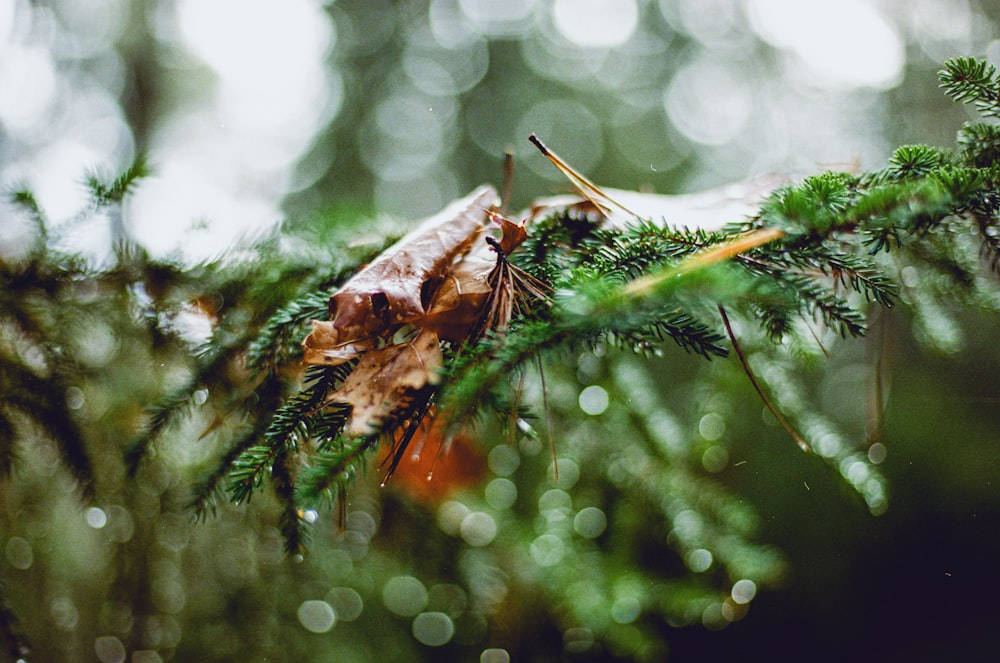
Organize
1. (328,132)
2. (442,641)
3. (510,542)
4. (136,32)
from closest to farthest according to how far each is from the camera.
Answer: (510,542), (442,641), (136,32), (328,132)

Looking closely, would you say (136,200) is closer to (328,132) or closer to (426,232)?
(426,232)

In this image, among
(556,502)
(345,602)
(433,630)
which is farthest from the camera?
(433,630)

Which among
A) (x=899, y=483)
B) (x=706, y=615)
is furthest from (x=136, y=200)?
(x=899, y=483)

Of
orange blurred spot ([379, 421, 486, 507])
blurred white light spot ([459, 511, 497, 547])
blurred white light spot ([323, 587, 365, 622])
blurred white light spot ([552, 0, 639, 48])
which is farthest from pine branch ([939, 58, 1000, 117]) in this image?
blurred white light spot ([552, 0, 639, 48])

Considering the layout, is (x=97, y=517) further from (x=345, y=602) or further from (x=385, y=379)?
(x=385, y=379)

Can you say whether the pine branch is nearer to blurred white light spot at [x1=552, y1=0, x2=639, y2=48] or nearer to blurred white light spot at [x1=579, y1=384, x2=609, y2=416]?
blurred white light spot at [x1=579, y1=384, x2=609, y2=416]

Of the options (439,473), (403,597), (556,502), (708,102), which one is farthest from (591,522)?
(708,102)
